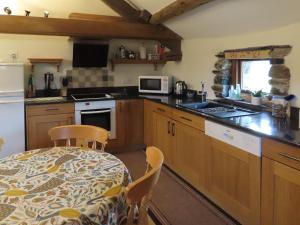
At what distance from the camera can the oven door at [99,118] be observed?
13.2 feet

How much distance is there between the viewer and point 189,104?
346 cm

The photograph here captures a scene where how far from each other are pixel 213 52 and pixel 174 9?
30.0 inches

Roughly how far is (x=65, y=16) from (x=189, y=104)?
224 cm

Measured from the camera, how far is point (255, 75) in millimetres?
3199

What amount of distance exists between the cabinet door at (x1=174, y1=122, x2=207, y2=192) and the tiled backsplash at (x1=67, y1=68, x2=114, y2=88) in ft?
5.86

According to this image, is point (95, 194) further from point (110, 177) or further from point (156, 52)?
point (156, 52)

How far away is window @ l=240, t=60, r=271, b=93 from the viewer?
3049mm

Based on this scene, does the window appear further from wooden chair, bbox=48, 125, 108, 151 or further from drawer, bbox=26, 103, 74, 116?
drawer, bbox=26, 103, 74, 116

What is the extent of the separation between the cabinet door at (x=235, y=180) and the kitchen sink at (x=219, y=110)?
0.27 m

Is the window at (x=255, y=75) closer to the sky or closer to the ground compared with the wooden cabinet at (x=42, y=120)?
closer to the sky

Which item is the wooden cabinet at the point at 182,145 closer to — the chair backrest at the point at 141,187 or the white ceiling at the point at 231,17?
the white ceiling at the point at 231,17

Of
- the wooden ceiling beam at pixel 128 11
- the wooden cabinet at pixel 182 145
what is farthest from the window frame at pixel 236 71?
the wooden ceiling beam at pixel 128 11

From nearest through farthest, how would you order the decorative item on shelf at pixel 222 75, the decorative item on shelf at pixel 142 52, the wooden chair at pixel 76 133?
the wooden chair at pixel 76 133
the decorative item on shelf at pixel 222 75
the decorative item on shelf at pixel 142 52

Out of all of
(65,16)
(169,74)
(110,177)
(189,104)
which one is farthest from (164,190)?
(65,16)
